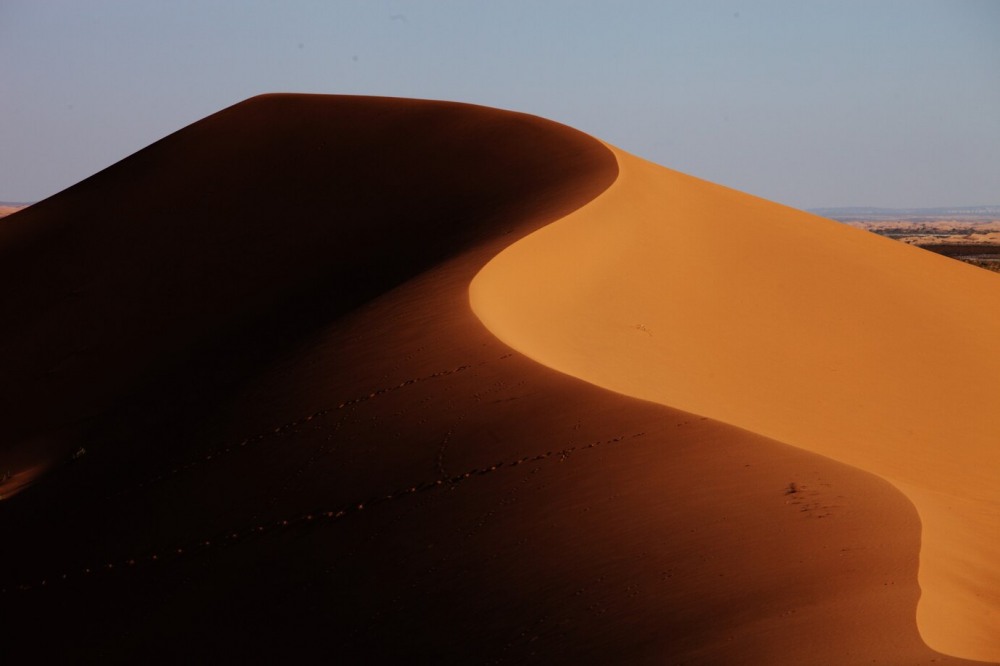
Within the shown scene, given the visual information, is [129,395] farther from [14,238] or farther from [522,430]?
[14,238]

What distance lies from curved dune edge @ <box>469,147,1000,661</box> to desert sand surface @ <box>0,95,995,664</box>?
0.15 metres

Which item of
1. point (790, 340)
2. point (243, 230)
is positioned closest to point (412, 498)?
point (790, 340)

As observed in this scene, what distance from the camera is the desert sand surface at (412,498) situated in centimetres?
620

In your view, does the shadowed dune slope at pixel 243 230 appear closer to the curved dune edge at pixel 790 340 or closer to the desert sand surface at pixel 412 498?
the desert sand surface at pixel 412 498

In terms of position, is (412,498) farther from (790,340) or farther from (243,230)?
(243,230)

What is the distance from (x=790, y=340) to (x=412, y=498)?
760cm

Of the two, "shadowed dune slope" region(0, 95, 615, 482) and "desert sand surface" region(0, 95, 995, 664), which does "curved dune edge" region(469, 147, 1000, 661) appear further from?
"shadowed dune slope" region(0, 95, 615, 482)

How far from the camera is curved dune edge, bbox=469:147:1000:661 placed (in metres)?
8.13

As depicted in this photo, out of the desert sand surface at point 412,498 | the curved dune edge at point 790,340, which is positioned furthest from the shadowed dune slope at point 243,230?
the curved dune edge at point 790,340

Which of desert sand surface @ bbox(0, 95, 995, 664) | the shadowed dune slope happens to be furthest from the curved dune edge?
the shadowed dune slope

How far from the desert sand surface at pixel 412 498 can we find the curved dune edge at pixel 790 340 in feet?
0.50

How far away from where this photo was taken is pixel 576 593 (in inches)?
251

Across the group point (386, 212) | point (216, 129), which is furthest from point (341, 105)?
point (386, 212)

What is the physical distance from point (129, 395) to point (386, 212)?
549 cm
